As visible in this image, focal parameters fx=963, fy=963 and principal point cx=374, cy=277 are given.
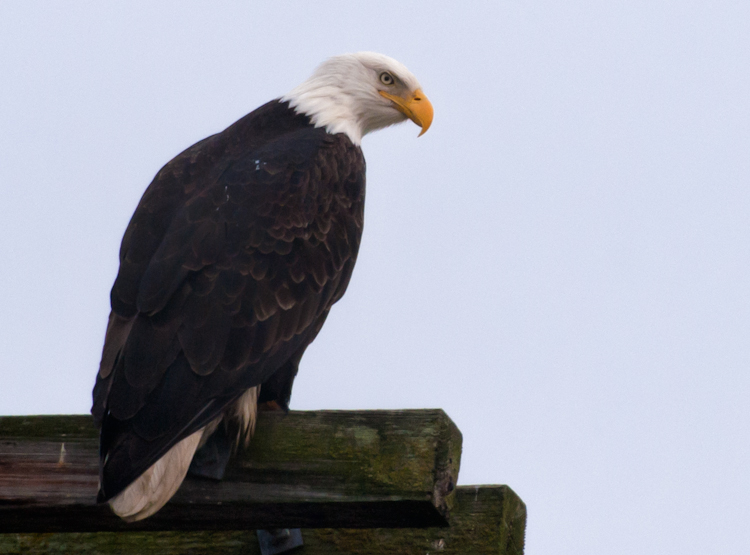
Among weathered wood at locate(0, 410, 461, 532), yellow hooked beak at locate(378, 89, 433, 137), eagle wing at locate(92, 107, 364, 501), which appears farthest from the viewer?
yellow hooked beak at locate(378, 89, 433, 137)

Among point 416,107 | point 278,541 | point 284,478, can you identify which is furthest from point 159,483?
point 416,107

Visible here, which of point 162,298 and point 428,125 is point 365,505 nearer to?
point 162,298

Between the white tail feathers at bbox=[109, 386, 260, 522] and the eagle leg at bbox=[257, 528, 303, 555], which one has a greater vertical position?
the white tail feathers at bbox=[109, 386, 260, 522]

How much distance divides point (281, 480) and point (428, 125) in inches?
104

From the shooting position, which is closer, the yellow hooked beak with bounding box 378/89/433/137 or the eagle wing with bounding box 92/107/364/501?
the eagle wing with bounding box 92/107/364/501

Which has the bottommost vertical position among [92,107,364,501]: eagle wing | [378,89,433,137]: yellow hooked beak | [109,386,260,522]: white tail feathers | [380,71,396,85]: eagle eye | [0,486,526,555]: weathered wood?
[0,486,526,555]: weathered wood

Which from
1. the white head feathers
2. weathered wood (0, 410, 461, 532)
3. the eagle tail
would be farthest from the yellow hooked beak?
the eagle tail

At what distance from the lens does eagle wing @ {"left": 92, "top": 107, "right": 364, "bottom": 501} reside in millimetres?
2416

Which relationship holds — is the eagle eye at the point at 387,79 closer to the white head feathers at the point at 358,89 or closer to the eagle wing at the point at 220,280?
the white head feathers at the point at 358,89

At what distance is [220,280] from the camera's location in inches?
115

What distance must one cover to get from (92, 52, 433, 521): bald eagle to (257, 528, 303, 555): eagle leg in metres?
0.31

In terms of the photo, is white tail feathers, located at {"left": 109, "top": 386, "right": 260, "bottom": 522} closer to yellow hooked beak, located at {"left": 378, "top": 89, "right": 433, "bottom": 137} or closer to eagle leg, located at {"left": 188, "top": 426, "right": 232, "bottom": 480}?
eagle leg, located at {"left": 188, "top": 426, "right": 232, "bottom": 480}

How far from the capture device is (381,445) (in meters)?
2.06

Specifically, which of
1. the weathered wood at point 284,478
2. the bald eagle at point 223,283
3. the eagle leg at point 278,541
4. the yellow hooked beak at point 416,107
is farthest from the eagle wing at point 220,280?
the yellow hooked beak at point 416,107
